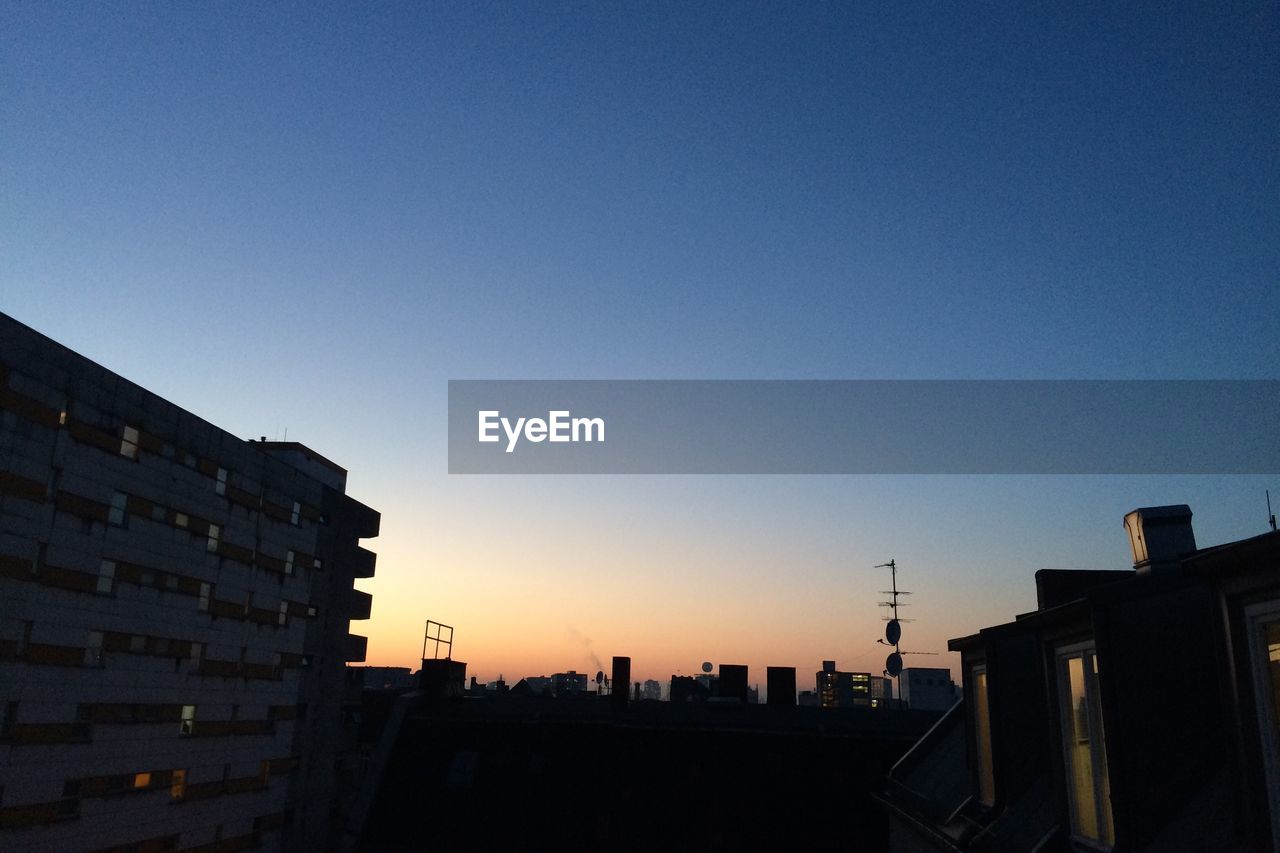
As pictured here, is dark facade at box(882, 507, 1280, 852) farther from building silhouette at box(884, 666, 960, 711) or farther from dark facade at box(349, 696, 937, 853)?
building silhouette at box(884, 666, 960, 711)

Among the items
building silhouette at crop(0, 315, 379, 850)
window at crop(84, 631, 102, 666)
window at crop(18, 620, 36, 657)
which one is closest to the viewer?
window at crop(18, 620, 36, 657)

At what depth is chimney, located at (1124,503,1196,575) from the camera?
12172 millimetres

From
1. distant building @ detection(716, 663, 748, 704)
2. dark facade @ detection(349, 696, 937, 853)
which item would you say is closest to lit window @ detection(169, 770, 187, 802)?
dark facade @ detection(349, 696, 937, 853)

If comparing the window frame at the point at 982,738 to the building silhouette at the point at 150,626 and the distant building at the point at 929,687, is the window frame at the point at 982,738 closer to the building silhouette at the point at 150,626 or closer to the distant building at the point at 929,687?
the building silhouette at the point at 150,626

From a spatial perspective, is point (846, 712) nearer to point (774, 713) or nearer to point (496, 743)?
point (774, 713)

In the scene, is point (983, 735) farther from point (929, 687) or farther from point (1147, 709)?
point (929, 687)

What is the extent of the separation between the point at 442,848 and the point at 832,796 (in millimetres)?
15907

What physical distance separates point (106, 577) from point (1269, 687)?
137 ft

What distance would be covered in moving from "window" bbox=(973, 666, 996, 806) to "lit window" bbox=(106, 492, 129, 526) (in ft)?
119

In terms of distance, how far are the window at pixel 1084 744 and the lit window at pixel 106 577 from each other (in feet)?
127

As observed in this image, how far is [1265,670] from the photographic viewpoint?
24.4 feet

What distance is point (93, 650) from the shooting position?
122 feet

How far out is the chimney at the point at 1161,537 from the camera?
12172mm

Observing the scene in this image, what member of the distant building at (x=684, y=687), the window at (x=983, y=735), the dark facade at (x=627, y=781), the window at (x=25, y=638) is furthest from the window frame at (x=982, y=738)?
the distant building at (x=684, y=687)
